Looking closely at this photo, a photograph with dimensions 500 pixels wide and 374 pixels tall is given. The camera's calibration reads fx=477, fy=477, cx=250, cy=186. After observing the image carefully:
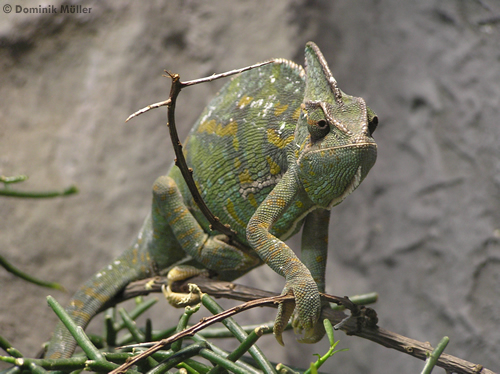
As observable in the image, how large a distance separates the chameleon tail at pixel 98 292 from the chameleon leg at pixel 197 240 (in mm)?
280

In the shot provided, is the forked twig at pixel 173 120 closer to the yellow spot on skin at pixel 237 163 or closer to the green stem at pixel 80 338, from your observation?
the yellow spot on skin at pixel 237 163

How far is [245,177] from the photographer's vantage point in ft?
5.11

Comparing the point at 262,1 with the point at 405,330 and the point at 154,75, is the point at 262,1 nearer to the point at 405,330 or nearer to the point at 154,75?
the point at 154,75

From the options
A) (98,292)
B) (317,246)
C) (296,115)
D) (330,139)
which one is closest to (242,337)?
(317,246)

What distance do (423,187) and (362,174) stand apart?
6.57ft

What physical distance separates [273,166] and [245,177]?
0.11 metres

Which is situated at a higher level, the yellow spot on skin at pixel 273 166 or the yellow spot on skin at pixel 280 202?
the yellow spot on skin at pixel 273 166

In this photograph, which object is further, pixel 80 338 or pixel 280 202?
pixel 280 202

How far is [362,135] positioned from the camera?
1.22 meters

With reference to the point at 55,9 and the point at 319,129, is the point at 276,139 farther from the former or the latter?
the point at 55,9

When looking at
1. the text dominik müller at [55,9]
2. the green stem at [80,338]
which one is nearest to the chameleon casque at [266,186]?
the green stem at [80,338]

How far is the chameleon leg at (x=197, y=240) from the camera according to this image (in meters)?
1.61

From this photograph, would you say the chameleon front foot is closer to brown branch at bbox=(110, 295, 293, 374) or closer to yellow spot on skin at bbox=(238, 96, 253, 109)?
brown branch at bbox=(110, 295, 293, 374)

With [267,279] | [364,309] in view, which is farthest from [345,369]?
[364,309]
